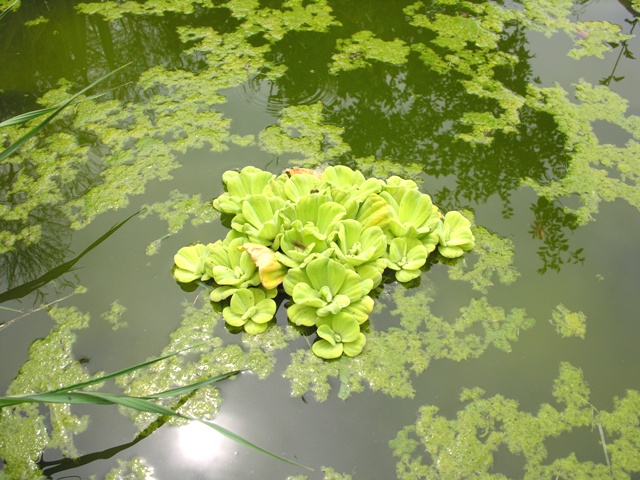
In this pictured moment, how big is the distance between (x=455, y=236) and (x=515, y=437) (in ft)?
2.36

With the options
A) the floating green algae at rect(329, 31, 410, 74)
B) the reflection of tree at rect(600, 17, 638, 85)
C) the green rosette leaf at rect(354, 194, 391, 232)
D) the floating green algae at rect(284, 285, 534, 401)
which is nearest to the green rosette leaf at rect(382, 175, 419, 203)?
the green rosette leaf at rect(354, 194, 391, 232)

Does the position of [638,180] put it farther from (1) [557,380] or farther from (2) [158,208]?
(2) [158,208]

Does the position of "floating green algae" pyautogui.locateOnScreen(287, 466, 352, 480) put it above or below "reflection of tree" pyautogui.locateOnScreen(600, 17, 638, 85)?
below

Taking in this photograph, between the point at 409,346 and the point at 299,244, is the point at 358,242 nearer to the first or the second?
the point at 299,244

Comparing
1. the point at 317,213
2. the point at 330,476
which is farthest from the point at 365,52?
the point at 330,476

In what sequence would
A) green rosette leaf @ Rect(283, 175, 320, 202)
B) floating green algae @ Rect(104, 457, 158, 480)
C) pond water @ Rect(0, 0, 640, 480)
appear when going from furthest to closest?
green rosette leaf @ Rect(283, 175, 320, 202)
pond water @ Rect(0, 0, 640, 480)
floating green algae @ Rect(104, 457, 158, 480)

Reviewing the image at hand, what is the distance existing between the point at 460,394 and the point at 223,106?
1.65 meters

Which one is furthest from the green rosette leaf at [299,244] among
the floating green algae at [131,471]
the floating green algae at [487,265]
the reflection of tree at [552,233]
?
the reflection of tree at [552,233]

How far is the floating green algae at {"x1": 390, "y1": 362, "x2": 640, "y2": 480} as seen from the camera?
150 centimetres

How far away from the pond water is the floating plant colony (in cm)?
7

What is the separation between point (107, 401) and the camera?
1.19m

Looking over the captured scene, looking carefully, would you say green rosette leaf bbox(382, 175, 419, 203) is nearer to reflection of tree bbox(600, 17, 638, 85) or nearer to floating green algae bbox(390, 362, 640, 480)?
floating green algae bbox(390, 362, 640, 480)

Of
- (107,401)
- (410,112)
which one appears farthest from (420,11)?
(107,401)

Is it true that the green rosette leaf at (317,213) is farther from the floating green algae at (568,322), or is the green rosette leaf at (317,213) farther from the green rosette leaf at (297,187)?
the floating green algae at (568,322)
